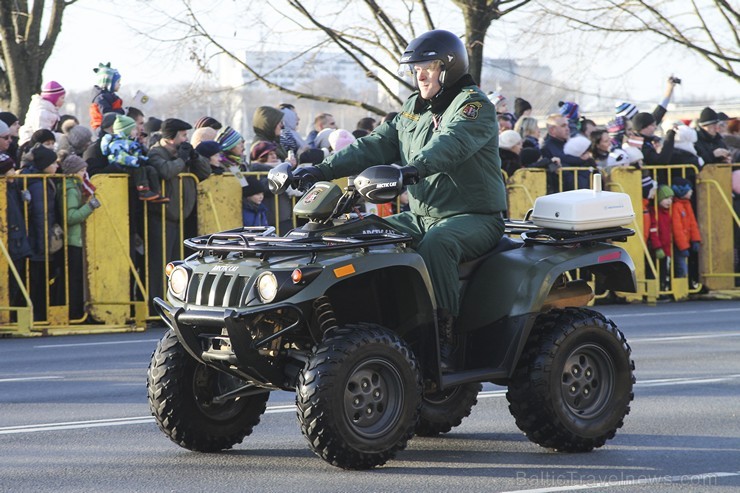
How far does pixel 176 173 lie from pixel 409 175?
8.09m

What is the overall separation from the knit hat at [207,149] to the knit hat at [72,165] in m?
1.51

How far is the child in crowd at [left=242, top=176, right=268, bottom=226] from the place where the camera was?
585 inches

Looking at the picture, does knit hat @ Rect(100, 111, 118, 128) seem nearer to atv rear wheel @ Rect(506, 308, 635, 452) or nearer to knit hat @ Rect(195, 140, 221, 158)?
knit hat @ Rect(195, 140, 221, 158)

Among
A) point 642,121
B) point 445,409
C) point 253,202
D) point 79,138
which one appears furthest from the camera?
point 642,121

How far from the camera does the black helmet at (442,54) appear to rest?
22.8 feet

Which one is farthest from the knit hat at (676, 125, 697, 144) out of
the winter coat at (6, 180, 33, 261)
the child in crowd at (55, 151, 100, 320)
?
the winter coat at (6, 180, 33, 261)

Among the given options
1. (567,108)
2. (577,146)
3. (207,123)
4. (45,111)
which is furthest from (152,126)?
(567,108)

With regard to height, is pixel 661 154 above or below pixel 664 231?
above

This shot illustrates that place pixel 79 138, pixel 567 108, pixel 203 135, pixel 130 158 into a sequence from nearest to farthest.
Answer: pixel 130 158
pixel 79 138
pixel 203 135
pixel 567 108

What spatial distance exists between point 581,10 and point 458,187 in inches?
608

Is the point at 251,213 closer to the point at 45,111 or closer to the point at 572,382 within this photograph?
the point at 45,111

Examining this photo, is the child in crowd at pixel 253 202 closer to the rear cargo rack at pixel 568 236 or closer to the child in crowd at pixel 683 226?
the child in crowd at pixel 683 226

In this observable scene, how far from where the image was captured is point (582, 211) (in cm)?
719

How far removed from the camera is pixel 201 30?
20062 millimetres
